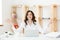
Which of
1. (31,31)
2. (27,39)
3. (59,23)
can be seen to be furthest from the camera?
(59,23)

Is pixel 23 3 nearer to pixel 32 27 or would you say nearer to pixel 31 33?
pixel 32 27

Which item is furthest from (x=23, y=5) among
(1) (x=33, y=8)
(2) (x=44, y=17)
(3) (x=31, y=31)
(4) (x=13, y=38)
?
(4) (x=13, y=38)

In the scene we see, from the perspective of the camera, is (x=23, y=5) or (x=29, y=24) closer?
(x=29, y=24)

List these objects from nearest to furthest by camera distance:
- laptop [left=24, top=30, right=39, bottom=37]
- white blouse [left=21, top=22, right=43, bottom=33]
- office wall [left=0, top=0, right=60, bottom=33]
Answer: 1. laptop [left=24, top=30, right=39, bottom=37]
2. white blouse [left=21, top=22, right=43, bottom=33]
3. office wall [left=0, top=0, right=60, bottom=33]


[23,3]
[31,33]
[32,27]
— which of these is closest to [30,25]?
[32,27]

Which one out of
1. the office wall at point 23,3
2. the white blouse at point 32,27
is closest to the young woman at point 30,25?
the white blouse at point 32,27

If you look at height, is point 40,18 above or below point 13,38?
above

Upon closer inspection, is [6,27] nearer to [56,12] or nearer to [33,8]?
[33,8]

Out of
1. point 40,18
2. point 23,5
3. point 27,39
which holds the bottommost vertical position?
point 27,39

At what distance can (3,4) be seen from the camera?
11.2ft

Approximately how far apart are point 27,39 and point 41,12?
1.28 m

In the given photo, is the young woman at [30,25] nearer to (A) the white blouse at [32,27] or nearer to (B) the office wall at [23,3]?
(A) the white blouse at [32,27]

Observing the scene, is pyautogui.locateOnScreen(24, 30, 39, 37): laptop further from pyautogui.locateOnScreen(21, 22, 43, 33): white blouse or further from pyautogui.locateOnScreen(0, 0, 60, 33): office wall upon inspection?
pyautogui.locateOnScreen(0, 0, 60, 33): office wall

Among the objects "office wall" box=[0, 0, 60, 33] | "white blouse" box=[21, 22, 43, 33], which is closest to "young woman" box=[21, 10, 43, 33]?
"white blouse" box=[21, 22, 43, 33]
